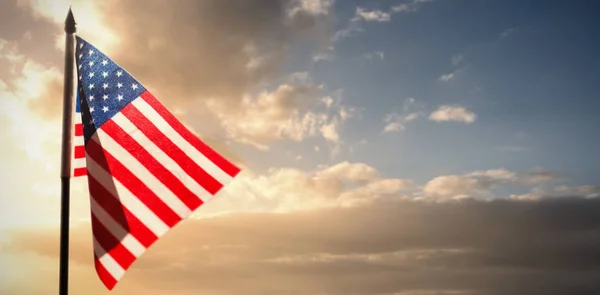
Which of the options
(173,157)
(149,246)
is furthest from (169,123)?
(149,246)

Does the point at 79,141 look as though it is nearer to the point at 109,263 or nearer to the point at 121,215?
the point at 121,215

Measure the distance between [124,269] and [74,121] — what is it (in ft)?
12.8

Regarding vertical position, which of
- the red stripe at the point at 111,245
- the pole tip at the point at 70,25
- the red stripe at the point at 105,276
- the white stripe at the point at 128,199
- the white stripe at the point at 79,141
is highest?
the pole tip at the point at 70,25

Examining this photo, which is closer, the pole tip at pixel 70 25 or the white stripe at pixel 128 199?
the white stripe at pixel 128 199

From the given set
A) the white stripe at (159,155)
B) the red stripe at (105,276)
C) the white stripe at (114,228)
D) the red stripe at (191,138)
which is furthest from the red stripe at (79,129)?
the red stripe at (105,276)

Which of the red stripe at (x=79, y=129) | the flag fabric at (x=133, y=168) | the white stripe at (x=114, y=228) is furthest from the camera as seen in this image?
the red stripe at (x=79, y=129)

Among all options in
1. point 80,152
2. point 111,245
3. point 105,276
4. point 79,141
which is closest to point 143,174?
point 111,245

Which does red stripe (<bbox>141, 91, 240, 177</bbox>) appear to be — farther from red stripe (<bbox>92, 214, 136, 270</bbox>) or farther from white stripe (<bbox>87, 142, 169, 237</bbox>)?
red stripe (<bbox>92, 214, 136, 270</bbox>)

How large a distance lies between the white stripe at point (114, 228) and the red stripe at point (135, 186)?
0.79m

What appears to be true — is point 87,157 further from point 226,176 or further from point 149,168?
point 226,176

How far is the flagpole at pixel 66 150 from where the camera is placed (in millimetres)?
14570

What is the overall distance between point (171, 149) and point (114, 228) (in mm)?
2345

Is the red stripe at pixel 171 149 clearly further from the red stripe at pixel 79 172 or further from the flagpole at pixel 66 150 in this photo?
the red stripe at pixel 79 172

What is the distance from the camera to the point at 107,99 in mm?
15992
